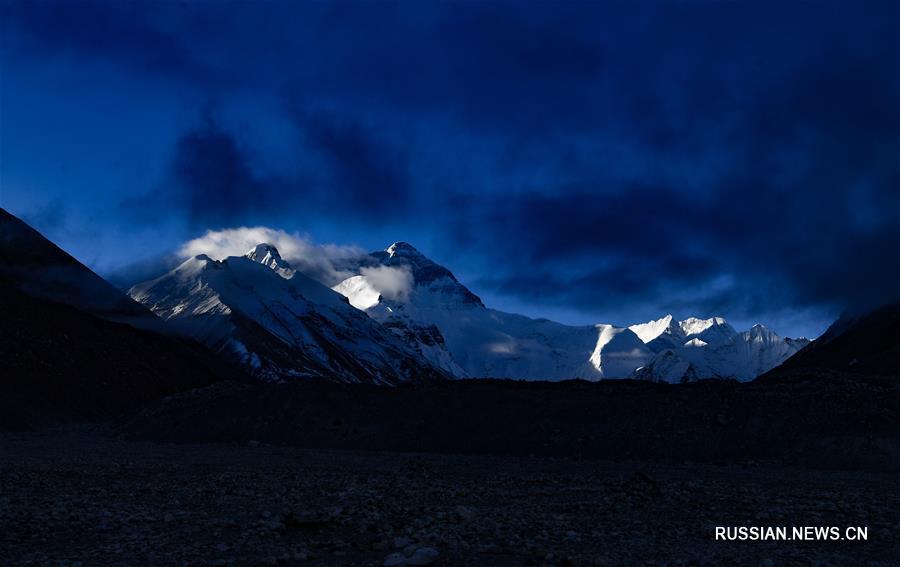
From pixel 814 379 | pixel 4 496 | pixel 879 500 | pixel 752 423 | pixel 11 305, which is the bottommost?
pixel 4 496

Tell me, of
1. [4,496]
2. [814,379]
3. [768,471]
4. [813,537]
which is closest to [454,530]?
[813,537]

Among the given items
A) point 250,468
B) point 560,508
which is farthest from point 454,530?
point 250,468

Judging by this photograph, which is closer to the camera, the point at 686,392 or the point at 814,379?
the point at 686,392

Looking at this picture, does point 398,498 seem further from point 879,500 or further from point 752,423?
point 752,423

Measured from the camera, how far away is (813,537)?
18.3 meters

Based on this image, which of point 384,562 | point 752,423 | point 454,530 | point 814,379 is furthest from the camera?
point 814,379

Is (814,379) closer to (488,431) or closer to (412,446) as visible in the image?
(488,431)

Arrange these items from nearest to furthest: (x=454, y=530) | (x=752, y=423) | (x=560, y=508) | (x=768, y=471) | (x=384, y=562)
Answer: (x=384, y=562)
(x=454, y=530)
(x=560, y=508)
(x=768, y=471)
(x=752, y=423)

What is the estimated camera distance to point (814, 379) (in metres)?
52.3

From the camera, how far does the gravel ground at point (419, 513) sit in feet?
50.4

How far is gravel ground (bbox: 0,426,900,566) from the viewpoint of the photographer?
50.4ft

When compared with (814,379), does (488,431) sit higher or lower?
lower

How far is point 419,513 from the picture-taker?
800 inches

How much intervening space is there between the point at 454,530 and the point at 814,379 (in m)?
41.2
